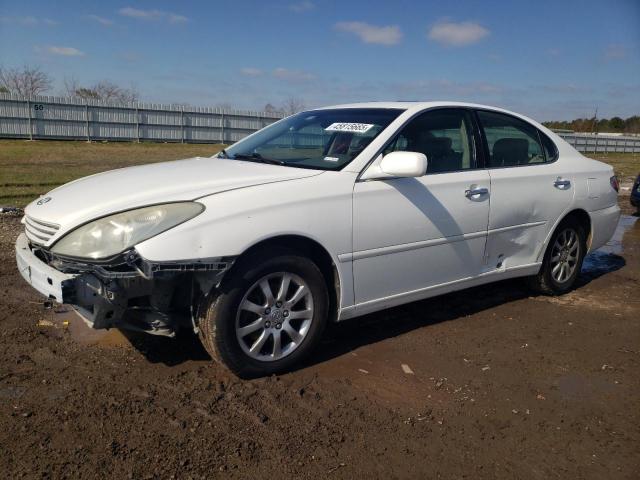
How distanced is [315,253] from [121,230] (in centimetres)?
119

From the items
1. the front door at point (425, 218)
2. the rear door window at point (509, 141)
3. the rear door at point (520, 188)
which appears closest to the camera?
the front door at point (425, 218)

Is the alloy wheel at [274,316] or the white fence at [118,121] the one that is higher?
the white fence at [118,121]

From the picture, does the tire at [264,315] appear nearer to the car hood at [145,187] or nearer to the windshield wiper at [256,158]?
the car hood at [145,187]

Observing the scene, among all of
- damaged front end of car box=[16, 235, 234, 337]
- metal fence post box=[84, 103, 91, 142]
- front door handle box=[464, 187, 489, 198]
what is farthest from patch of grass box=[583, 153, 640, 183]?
metal fence post box=[84, 103, 91, 142]

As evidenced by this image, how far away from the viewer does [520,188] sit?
4.75m

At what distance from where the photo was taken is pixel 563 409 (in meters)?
3.31

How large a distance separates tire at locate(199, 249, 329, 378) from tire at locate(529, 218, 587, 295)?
8.47ft

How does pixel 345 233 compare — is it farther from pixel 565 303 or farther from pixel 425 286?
pixel 565 303

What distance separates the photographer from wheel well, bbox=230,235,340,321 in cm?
339

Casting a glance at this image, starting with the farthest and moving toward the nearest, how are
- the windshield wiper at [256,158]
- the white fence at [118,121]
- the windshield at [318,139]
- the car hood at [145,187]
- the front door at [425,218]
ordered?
the white fence at [118,121], the windshield wiper at [256,158], the windshield at [318,139], the front door at [425,218], the car hood at [145,187]

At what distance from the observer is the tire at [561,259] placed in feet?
17.3

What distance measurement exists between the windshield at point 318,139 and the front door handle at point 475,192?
2.59 ft

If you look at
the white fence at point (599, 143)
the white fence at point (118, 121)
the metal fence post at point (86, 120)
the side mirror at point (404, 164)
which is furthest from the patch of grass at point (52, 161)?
the white fence at point (599, 143)

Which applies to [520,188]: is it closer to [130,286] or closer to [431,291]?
[431,291]
